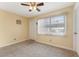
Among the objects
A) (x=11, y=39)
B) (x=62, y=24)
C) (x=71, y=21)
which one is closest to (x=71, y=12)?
(x=71, y=21)

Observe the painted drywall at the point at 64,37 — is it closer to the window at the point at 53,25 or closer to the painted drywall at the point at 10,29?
the window at the point at 53,25

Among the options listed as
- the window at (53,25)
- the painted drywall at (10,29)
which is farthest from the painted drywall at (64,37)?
the painted drywall at (10,29)

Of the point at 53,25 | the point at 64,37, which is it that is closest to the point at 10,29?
the point at 53,25

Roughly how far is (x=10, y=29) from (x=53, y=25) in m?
2.65

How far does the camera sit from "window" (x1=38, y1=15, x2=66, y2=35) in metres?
4.01

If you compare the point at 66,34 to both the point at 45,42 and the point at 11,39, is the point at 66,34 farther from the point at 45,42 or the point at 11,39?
the point at 11,39

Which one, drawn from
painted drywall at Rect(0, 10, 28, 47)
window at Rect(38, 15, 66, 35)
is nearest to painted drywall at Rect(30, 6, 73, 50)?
window at Rect(38, 15, 66, 35)

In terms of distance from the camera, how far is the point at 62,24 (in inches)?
158

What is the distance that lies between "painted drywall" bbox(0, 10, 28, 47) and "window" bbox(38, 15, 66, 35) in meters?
1.39

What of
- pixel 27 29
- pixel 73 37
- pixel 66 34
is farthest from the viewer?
pixel 27 29

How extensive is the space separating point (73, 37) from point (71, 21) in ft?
2.48

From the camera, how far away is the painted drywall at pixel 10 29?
4094 millimetres

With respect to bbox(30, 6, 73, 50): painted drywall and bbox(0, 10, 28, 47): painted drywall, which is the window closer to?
bbox(30, 6, 73, 50): painted drywall

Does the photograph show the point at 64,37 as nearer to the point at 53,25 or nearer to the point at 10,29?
the point at 53,25
